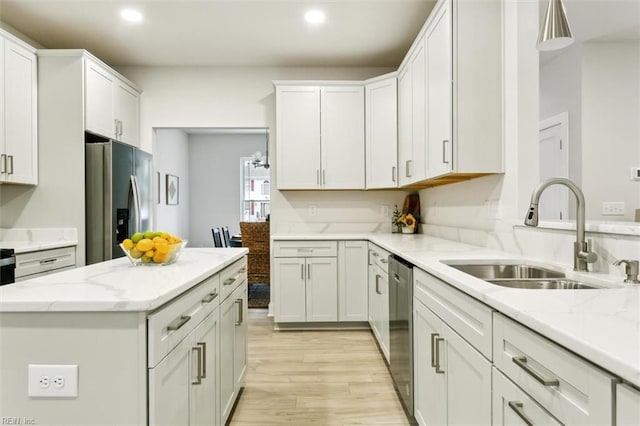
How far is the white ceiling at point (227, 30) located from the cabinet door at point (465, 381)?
2.62 metres

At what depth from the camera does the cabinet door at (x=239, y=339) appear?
210cm

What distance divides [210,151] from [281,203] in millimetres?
4350

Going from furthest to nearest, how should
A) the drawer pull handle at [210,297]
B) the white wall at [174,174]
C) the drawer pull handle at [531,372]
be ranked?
the white wall at [174,174]
the drawer pull handle at [210,297]
the drawer pull handle at [531,372]

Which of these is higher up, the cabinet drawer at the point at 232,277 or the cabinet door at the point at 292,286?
the cabinet drawer at the point at 232,277

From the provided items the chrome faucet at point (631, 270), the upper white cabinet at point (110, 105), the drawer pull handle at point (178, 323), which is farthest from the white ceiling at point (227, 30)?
the drawer pull handle at point (178, 323)

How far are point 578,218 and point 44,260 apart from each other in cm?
348

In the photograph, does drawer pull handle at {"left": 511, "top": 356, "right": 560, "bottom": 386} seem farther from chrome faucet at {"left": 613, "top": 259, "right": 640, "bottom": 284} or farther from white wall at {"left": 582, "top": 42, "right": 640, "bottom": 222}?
white wall at {"left": 582, "top": 42, "right": 640, "bottom": 222}

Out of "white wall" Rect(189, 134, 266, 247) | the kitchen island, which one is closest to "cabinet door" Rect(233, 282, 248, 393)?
the kitchen island

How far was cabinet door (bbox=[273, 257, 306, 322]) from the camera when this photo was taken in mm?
3539

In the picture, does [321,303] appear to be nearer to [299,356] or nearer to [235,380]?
[299,356]

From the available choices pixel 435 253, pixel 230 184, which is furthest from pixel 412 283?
pixel 230 184

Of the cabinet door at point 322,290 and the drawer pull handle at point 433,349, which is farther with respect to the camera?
the cabinet door at point 322,290

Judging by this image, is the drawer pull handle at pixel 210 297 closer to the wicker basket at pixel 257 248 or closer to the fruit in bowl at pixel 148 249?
the fruit in bowl at pixel 148 249

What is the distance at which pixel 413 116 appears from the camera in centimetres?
306
